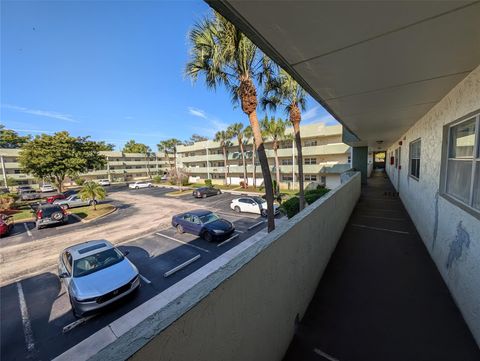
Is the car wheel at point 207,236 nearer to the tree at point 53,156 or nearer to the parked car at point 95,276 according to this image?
the parked car at point 95,276

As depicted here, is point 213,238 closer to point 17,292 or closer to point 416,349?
point 17,292

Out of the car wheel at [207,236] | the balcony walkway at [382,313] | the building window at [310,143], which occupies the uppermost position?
the building window at [310,143]

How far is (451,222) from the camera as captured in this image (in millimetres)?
3533

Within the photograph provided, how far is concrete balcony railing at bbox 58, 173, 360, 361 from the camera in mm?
1107

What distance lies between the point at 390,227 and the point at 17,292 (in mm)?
12852

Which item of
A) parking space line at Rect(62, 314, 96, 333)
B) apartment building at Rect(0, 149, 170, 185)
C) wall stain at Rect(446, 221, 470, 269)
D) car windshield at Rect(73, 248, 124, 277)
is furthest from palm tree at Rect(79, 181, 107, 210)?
apartment building at Rect(0, 149, 170, 185)

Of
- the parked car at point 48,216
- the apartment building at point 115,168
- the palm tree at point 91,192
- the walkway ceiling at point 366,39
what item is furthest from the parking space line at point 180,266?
the apartment building at point 115,168

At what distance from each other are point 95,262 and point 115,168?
2227 inches

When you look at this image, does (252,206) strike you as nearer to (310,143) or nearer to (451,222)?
(451,222)

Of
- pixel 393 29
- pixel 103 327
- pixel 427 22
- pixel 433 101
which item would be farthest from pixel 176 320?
pixel 433 101

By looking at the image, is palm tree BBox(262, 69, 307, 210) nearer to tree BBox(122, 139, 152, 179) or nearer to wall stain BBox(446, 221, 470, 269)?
wall stain BBox(446, 221, 470, 269)

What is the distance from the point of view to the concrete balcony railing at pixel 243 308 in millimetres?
1107

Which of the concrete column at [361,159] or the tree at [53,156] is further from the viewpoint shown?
the tree at [53,156]

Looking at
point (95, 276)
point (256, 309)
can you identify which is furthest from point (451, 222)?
point (95, 276)
